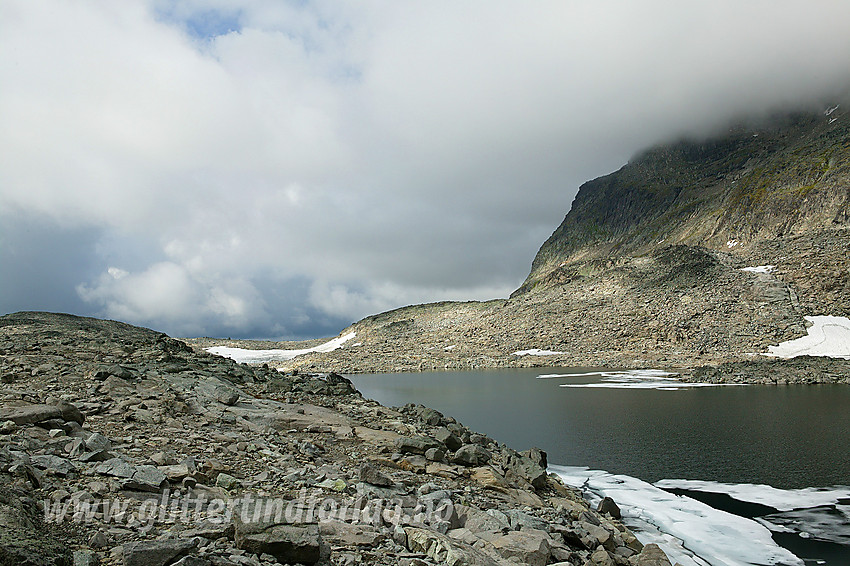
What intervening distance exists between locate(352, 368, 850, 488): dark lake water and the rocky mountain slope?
20.1 meters

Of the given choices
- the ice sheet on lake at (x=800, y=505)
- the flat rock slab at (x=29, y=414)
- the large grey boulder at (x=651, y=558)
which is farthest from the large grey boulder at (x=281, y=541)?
the ice sheet on lake at (x=800, y=505)

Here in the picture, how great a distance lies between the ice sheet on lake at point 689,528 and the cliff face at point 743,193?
102m

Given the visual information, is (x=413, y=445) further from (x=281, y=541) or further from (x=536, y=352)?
(x=536, y=352)

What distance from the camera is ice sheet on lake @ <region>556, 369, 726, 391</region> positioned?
49406 millimetres

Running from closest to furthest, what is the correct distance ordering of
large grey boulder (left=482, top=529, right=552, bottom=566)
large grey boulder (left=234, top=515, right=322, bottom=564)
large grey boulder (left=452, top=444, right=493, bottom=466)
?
large grey boulder (left=234, top=515, right=322, bottom=564) < large grey boulder (left=482, top=529, right=552, bottom=566) < large grey boulder (left=452, top=444, right=493, bottom=466)

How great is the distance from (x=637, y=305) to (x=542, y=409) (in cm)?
6238

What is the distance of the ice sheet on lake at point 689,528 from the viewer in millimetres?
12953

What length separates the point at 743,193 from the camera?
A: 128 metres

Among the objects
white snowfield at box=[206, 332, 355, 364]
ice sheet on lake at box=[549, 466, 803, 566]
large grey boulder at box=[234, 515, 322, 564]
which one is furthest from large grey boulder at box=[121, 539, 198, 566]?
white snowfield at box=[206, 332, 355, 364]

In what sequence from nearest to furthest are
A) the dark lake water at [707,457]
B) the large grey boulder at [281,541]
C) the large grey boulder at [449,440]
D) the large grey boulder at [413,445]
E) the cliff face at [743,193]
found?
the large grey boulder at [281,541] < the large grey boulder at [413,445] < the dark lake water at [707,457] < the large grey boulder at [449,440] < the cliff face at [743,193]

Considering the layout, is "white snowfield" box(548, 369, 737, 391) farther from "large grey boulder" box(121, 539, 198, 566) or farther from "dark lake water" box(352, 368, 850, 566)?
"large grey boulder" box(121, 539, 198, 566)

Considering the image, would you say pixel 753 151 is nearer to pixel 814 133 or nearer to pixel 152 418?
pixel 814 133

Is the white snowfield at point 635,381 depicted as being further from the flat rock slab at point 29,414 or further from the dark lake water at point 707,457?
the flat rock slab at point 29,414

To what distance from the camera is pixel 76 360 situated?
16984 mm
